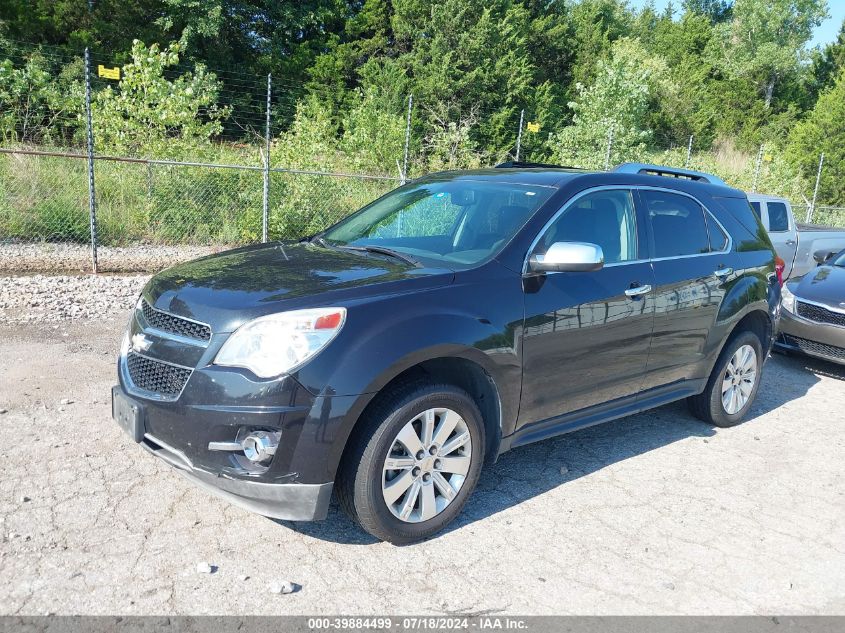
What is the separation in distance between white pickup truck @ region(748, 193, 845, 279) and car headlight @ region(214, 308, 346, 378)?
10053 mm

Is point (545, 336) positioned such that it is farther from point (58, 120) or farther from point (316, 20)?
point (316, 20)

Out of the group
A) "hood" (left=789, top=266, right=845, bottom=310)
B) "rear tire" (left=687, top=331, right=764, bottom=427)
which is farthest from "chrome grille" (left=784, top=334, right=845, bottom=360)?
"rear tire" (left=687, top=331, right=764, bottom=427)

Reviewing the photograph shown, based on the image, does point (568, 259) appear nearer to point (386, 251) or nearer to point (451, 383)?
point (451, 383)

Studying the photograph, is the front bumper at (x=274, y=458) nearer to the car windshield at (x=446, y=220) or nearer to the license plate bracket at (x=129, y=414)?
A: the license plate bracket at (x=129, y=414)

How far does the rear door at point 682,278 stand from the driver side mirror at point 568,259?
3.15ft

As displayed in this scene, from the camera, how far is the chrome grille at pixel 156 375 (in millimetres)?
3170

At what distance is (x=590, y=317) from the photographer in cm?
402

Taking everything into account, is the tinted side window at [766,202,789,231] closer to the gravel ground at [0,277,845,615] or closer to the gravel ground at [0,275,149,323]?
the gravel ground at [0,277,845,615]

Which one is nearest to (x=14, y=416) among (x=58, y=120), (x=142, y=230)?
(x=142, y=230)

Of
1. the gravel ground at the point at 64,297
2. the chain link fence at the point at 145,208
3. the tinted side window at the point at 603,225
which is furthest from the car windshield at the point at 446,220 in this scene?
the chain link fence at the point at 145,208

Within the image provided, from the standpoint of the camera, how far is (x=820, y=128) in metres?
31.2

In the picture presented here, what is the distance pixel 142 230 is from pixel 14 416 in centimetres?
732

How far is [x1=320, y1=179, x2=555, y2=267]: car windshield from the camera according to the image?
3.94m

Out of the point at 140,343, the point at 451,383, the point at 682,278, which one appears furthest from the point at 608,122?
the point at 140,343
